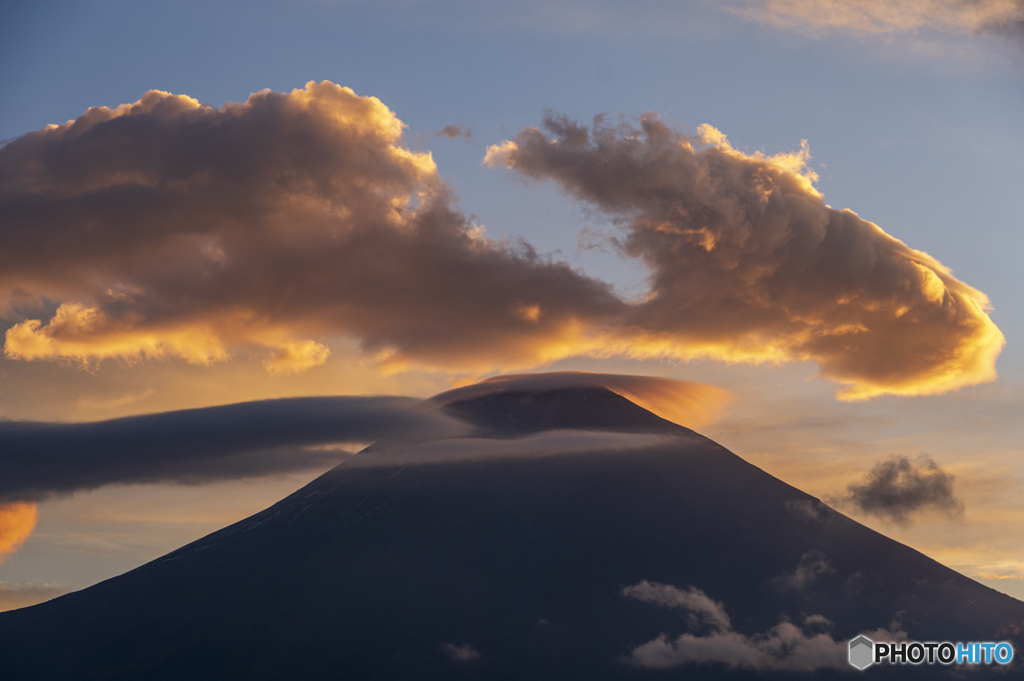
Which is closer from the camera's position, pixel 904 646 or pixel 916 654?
pixel 916 654

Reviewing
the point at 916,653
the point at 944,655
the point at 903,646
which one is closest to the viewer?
the point at 944,655

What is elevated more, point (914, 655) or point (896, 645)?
point (914, 655)

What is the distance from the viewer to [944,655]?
82.1 meters

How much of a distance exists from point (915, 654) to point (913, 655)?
2310 millimetres

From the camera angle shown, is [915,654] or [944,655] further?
[915,654]

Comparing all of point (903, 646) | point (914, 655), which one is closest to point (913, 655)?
point (914, 655)

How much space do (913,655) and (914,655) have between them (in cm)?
30

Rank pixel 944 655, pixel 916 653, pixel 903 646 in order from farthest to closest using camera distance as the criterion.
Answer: pixel 903 646 < pixel 916 653 < pixel 944 655

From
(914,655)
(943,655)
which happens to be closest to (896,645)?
(914,655)

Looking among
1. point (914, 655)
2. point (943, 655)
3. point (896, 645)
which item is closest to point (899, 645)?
point (896, 645)

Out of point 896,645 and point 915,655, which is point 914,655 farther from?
point 896,645

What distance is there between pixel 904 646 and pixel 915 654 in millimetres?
108277

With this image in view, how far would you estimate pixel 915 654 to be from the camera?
104125 mm

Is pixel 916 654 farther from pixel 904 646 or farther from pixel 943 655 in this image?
pixel 904 646
